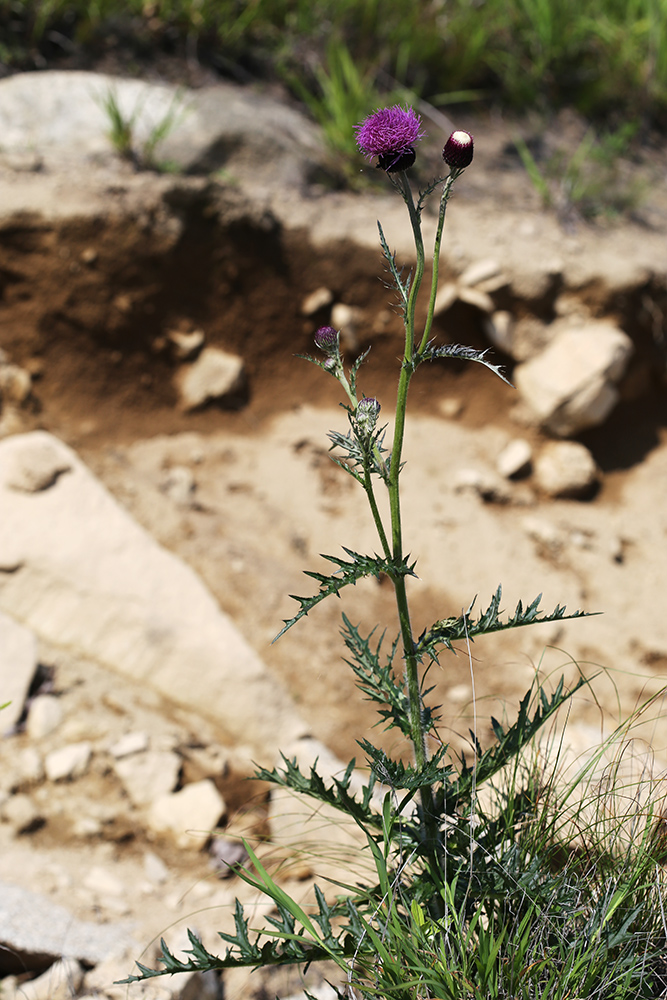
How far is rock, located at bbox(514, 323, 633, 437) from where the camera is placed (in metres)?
4.08

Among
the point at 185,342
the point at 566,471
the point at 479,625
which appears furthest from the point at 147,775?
the point at 566,471

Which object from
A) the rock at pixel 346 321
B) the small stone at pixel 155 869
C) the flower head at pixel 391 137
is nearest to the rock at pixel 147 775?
the small stone at pixel 155 869

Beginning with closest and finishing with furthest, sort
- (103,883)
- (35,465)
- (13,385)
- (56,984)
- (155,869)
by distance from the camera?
(56,984)
(103,883)
(155,869)
(35,465)
(13,385)

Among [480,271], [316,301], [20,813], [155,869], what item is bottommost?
[20,813]

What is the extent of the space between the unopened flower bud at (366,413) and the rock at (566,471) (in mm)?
3120

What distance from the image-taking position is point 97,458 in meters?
3.58

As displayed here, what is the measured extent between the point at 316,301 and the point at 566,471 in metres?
1.66

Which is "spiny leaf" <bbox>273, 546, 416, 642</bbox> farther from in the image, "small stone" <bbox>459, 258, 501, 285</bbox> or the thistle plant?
"small stone" <bbox>459, 258, 501, 285</bbox>

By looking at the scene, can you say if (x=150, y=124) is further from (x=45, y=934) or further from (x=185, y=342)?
(x=45, y=934)

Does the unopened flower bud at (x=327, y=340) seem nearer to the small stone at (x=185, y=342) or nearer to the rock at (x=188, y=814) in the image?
the rock at (x=188, y=814)

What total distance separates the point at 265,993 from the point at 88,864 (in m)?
0.73

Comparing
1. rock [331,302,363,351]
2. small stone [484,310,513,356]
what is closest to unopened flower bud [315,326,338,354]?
rock [331,302,363,351]

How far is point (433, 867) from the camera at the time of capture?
4.77ft

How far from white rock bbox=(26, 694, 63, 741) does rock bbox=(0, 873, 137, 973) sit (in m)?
0.57
